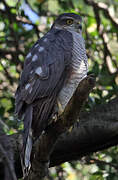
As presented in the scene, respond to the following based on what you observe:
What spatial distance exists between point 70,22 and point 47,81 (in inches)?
50.8

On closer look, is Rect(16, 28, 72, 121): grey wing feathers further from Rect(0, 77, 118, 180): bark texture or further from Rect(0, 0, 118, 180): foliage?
Rect(0, 0, 118, 180): foliage

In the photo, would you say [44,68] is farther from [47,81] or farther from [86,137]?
[86,137]

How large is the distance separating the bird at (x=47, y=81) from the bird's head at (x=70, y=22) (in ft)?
1.31

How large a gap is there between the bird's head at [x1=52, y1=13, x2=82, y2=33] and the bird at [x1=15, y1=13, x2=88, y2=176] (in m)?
0.40

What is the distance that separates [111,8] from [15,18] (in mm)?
1579

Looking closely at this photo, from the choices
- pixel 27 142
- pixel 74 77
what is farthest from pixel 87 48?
pixel 27 142

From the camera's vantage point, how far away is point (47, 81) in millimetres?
3582

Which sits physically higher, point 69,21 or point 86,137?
point 69,21

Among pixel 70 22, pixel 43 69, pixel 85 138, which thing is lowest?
pixel 85 138

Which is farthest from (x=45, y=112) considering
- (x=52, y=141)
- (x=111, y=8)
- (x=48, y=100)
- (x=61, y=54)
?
(x=111, y=8)

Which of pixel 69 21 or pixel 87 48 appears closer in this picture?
pixel 69 21

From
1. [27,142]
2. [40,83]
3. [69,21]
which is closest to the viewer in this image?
[27,142]

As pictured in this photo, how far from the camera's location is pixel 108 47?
229 inches

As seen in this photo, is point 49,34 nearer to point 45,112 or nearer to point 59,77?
point 59,77
